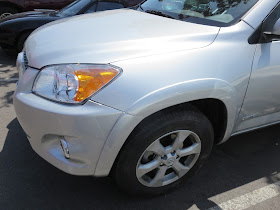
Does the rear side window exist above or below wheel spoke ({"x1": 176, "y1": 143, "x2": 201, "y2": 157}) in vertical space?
above

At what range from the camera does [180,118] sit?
205cm

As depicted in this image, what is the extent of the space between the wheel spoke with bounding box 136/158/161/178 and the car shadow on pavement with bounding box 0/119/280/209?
12.8 inches

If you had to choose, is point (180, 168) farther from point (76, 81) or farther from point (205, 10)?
point (205, 10)

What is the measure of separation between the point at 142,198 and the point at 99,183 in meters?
0.40

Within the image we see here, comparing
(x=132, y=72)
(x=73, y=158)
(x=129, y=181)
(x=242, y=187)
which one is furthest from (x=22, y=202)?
(x=242, y=187)

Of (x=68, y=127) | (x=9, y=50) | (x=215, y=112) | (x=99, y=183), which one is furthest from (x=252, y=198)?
(x=9, y=50)

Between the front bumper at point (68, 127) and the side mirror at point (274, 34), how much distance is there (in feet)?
4.26

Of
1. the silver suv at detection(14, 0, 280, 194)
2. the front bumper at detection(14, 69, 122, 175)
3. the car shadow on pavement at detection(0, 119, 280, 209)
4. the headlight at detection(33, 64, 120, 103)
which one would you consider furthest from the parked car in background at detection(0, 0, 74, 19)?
the headlight at detection(33, 64, 120, 103)

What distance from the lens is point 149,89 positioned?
183 cm

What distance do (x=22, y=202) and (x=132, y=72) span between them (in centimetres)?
134

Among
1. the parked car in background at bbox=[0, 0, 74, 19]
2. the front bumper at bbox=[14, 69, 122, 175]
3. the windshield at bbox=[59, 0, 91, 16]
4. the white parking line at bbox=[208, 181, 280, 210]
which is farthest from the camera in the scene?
the parked car in background at bbox=[0, 0, 74, 19]

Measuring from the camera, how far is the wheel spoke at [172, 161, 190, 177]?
2.27 metres

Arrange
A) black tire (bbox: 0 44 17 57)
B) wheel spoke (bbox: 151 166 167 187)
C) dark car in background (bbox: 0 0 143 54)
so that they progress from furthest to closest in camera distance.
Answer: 1. black tire (bbox: 0 44 17 57)
2. dark car in background (bbox: 0 0 143 54)
3. wheel spoke (bbox: 151 166 167 187)

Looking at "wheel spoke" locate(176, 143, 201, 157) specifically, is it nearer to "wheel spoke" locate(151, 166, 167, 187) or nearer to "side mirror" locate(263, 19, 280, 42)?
"wheel spoke" locate(151, 166, 167, 187)
